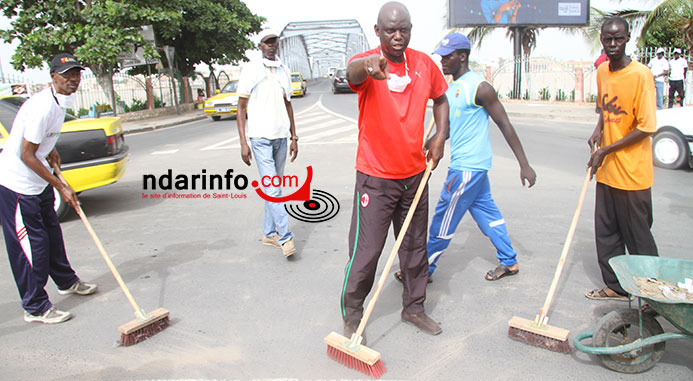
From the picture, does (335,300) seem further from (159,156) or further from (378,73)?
(159,156)

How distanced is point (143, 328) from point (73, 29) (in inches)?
779

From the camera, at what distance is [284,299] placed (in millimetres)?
3750

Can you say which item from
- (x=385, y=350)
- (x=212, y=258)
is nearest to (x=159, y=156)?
(x=212, y=258)

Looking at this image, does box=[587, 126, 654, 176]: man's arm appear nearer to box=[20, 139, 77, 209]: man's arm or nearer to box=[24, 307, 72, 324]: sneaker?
box=[20, 139, 77, 209]: man's arm

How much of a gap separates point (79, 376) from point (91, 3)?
20476 millimetres

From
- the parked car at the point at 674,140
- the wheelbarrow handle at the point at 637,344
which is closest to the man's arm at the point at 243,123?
the wheelbarrow handle at the point at 637,344

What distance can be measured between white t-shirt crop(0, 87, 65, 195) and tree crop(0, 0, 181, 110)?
17.0 m

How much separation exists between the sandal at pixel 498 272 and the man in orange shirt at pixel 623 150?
74cm

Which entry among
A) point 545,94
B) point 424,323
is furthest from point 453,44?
point 545,94

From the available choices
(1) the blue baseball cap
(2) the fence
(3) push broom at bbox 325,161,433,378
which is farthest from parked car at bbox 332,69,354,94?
(3) push broom at bbox 325,161,433,378

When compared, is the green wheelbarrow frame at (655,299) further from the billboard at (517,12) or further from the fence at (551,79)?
the billboard at (517,12)

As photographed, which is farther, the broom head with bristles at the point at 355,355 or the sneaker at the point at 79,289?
the sneaker at the point at 79,289

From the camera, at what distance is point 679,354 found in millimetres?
2857

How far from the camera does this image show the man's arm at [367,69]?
2.46 metres
